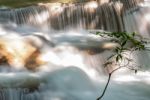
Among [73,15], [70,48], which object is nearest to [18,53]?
[70,48]

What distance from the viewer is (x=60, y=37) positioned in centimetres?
1012

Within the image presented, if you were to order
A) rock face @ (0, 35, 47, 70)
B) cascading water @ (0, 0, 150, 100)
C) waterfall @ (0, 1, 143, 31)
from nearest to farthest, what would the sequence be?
cascading water @ (0, 0, 150, 100) < rock face @ (0, 35, 47, 70) < waterfall @ (0, 1, 143, 31)

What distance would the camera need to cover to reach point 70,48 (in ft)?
30.3

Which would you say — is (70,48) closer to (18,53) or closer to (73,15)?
(18,53)

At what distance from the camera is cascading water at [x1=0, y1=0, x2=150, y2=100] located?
765cm

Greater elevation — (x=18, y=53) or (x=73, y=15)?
(x=73, y=15)

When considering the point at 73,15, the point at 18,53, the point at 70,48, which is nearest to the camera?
the point at 18,53

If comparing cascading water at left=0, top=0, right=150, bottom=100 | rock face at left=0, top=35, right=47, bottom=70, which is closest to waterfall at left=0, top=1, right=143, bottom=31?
cascading water at left=0, top=0, right=150, bottom=100

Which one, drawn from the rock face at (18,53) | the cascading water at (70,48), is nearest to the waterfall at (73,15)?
the cascading water at (70,48)

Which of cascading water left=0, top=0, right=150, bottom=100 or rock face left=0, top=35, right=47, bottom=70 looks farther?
rock face left=0, top=35, right=47, bottom=70

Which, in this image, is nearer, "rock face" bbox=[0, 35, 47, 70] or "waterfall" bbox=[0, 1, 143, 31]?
"rock face" bbox=[0, 35, 47, 70]

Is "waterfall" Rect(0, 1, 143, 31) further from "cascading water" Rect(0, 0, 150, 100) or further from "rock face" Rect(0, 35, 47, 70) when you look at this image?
"rock face" Rect(0, 35, 47, 70)

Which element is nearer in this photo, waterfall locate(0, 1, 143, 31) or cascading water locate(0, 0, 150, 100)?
cascading water locate(0, 0, 150, 100)

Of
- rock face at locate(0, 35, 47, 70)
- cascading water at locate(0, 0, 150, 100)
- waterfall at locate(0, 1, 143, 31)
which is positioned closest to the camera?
cascading water at locate(0, 0, 150, 100)
